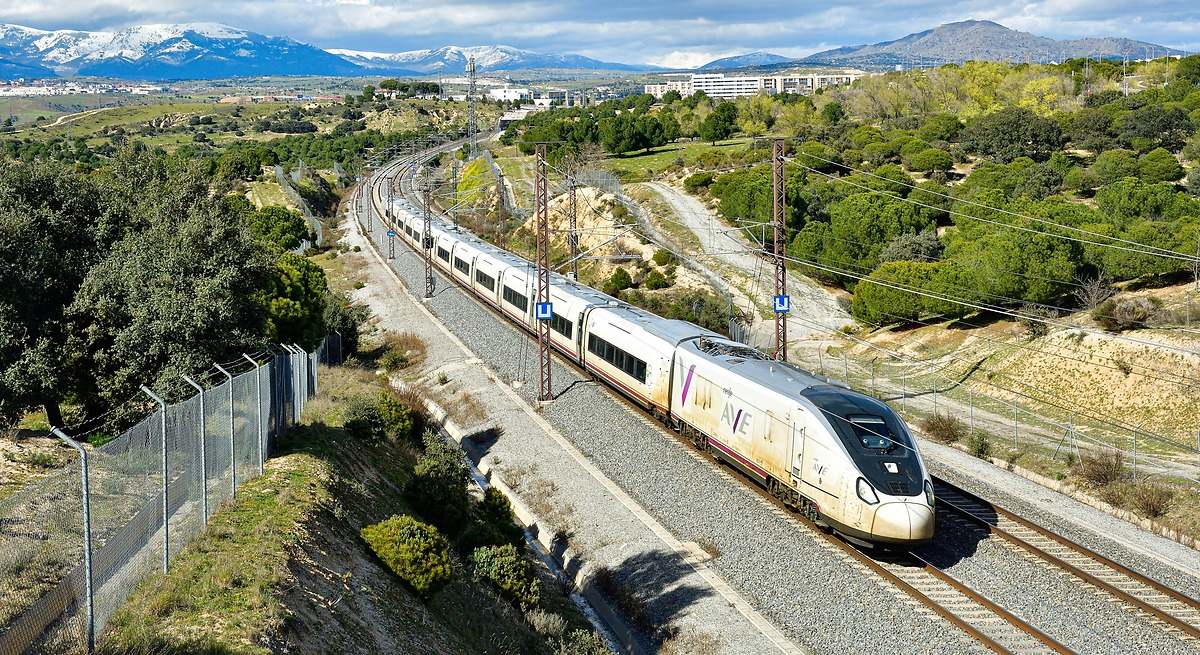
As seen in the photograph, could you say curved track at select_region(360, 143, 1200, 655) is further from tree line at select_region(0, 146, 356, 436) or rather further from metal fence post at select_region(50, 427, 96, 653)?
tree line at select_region(0, 146, 356, 436)

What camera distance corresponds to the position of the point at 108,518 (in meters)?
9.43

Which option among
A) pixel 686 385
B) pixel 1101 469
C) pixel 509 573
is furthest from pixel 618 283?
pixel 509 573

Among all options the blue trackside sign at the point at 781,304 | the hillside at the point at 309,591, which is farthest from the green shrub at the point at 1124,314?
the hillside at the point at 309,591

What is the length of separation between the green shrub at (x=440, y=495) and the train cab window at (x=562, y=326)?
36.4ft

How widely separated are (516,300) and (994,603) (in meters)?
25.6

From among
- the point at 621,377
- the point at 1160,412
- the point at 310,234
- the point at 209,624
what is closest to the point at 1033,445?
the point at 1160,412

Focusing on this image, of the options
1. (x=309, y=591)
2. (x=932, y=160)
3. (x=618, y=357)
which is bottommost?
(x=309, y=591)

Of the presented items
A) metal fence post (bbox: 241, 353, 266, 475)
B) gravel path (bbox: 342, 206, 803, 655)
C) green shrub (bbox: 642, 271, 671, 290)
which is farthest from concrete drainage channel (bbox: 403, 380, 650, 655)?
green shrub (bbox: 642, 271, 671, 290)

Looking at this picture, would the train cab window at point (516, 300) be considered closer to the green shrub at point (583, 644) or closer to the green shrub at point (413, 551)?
the green shrub at point (413, 551)

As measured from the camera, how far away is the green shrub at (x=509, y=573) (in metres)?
16.5

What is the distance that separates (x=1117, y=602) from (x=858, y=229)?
36707 millimetres

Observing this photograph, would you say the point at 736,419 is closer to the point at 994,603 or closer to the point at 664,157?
the point at 994,603

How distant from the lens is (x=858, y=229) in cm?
5016

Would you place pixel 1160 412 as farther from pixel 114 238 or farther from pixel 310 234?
pixel 310 234
